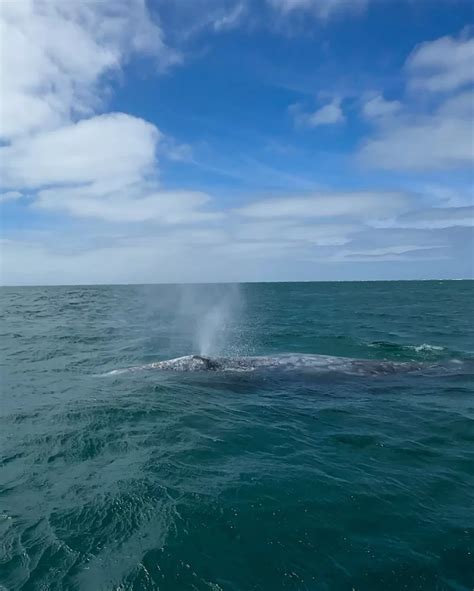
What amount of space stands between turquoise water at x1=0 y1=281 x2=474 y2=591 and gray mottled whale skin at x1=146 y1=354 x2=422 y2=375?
0.76 m

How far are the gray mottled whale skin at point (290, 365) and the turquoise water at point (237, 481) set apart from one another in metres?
0.76

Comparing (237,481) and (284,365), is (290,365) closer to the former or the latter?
(284,365)

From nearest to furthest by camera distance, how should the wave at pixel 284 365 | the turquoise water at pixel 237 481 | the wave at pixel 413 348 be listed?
the turquoise water at pixel 237 481 → the wave at pixel 284 365 → the wave at pixel 413 348

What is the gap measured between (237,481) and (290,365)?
11.5 meters

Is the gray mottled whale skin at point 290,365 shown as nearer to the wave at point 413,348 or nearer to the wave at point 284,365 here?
the wave at point 284,365

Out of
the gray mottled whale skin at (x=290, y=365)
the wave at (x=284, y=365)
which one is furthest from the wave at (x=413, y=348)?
the gray mottled whale skin at (x=290, y=365)

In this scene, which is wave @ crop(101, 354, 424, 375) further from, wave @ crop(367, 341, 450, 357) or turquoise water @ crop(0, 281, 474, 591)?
wave @ crop(367, 341, 450, 357)

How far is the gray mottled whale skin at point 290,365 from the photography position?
66.1ft

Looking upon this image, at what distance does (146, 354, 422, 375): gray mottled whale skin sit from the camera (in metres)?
20.1

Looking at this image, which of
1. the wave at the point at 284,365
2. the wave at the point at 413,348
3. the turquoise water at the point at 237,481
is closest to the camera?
the turquoise water at the point at 237,481

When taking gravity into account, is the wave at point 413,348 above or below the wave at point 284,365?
below

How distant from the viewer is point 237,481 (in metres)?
9.49

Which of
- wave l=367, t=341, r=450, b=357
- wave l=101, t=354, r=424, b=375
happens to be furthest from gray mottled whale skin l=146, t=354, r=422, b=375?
wave l=367, t=341, r=450, b=357

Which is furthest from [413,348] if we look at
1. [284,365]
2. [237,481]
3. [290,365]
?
[237,481]
